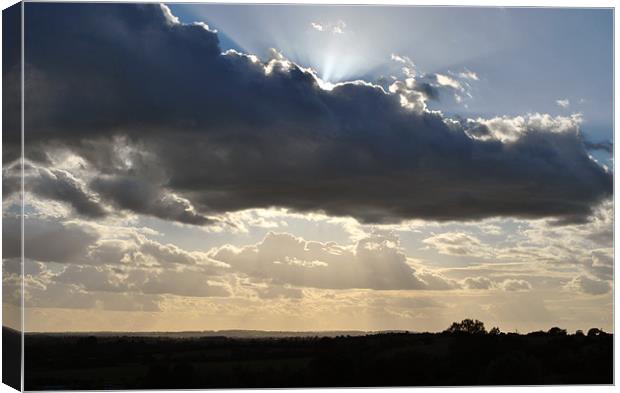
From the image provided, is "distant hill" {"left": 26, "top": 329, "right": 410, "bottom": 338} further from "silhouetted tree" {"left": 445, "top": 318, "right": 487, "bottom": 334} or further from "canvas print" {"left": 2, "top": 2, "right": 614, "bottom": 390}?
→ "silhouetted tree" {"left": 445, "top": 318, "right": 487, "bottom": 334}

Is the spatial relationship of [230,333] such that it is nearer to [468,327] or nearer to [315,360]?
[315,360]

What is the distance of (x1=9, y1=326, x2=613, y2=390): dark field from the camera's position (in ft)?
48.4

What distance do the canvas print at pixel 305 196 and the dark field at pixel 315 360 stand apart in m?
0.03

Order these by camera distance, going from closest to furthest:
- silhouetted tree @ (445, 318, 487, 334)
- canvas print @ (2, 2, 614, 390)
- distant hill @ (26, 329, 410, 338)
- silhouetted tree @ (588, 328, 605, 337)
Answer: canvas print @ (2, 2, 614, 390) < distant hill @ (26, 329, 410, 338) < silhouetted tree @ (445, 318, 487, 334) < silhouetted tree @ (588, 328, 605, 337)

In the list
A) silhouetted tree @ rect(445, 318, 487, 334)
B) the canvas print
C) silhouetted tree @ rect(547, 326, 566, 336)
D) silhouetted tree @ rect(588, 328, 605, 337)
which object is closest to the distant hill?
the canvas print

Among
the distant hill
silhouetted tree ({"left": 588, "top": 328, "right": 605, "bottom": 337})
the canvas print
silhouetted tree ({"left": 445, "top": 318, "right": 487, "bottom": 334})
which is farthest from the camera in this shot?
silhouetted tree ({"left": 588, "top": 328, "right": 605, "bottom": 337})

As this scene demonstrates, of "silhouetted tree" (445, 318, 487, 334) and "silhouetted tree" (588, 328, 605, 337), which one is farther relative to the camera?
"silhouetted tree" (588, 328, 605, 337)

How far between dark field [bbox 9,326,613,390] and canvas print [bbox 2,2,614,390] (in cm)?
3

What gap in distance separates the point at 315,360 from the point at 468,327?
6.39 feet

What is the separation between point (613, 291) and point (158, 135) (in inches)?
237

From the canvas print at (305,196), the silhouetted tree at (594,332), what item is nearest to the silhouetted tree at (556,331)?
the canvas print at (305,196)

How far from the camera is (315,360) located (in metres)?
15.2

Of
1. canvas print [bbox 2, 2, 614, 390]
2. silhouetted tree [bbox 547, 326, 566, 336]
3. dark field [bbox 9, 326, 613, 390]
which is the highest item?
canvas print [bbox 2, 2, 614, 390]

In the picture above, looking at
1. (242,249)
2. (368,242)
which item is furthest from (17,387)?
(368,242)
